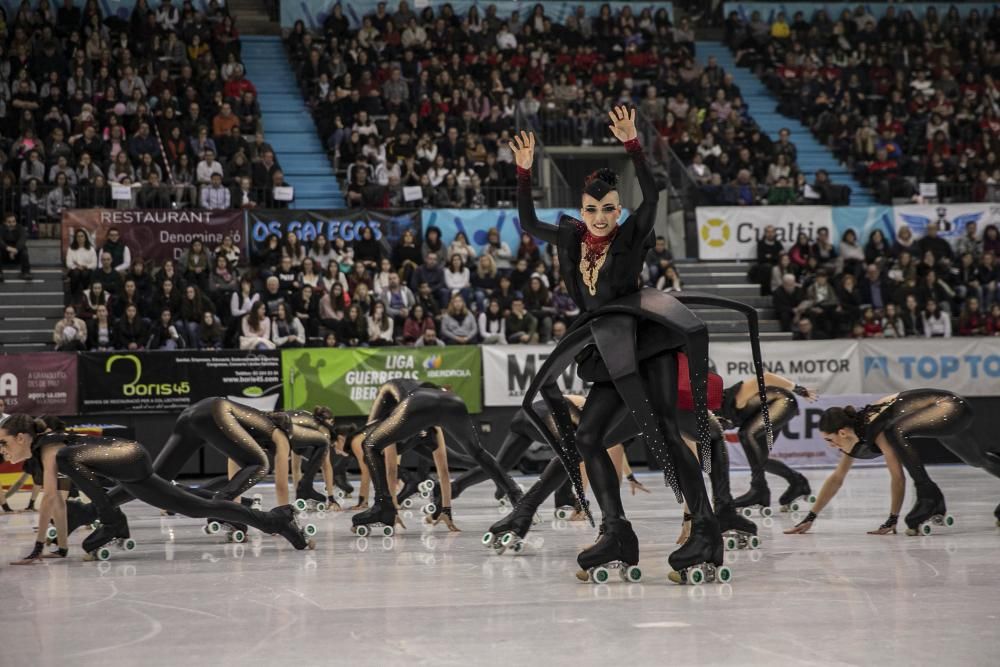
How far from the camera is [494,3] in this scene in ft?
89.4

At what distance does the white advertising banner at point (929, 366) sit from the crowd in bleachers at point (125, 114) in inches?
401

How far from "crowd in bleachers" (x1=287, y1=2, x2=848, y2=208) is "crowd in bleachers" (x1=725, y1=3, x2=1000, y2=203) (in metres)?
1.90

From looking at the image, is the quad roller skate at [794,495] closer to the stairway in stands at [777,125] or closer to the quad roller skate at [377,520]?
the quad roller skate at [377,520]

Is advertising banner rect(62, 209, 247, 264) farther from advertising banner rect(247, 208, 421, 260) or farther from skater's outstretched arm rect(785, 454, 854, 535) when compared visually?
skater's outstretched arm rect(785, 454, 854, 535)

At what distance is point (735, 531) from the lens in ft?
27.2

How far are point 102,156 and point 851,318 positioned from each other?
12810mm

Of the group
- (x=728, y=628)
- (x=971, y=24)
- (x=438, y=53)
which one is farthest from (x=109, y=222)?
(x=971, y=24)

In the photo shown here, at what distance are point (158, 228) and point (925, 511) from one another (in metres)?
13.5

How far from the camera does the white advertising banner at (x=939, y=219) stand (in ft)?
72.3

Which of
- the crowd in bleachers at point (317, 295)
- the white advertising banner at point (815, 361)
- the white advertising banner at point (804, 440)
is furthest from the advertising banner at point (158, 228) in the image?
the white advertising banner at point (804, 440)

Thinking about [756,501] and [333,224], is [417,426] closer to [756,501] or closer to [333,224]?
[756,501]

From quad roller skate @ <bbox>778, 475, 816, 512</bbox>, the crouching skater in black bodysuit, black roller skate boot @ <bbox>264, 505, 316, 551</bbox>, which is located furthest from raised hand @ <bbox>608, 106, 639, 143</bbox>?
quad roller skate @ <bbox>778, 475, 816, 512</bbox>

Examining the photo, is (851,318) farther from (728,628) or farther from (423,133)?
(728,628)

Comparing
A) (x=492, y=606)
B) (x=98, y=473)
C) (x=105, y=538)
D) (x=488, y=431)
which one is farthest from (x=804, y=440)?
(x=492, y=606)
